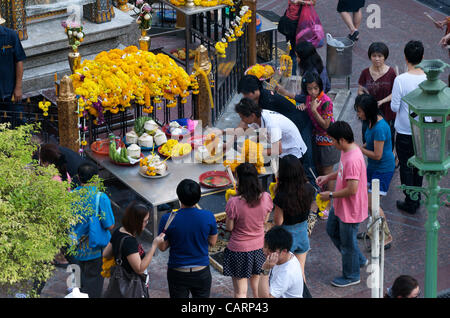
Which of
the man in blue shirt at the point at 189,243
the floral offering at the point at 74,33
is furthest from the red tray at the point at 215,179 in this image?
the floral offering at the point at 74,33

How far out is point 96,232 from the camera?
862 centimetres

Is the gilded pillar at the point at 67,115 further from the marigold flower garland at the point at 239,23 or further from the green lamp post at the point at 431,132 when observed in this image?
the green lamp post at the point at 431,132

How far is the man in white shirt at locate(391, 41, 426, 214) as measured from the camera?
10.5 meters

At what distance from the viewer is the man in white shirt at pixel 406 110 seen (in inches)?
415

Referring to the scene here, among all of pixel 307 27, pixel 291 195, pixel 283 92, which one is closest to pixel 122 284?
pixel 291 195

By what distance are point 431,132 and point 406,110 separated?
3.19 m

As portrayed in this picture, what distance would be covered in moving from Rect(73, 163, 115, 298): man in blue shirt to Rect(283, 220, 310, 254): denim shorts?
1.70m

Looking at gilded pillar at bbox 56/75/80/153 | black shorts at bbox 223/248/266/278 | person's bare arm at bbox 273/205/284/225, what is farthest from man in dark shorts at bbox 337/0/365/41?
black shorts at bbox 223/248/266/278

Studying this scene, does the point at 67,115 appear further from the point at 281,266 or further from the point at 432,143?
the point at 432,143

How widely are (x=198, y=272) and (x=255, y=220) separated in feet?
2.43

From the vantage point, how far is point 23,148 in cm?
791

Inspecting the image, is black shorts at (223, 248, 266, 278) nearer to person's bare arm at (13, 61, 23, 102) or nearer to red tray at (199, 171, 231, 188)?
red tray at (199, 171, 231, 188)

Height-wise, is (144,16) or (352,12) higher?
(144,16)

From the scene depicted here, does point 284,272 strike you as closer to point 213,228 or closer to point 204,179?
point 213,228
